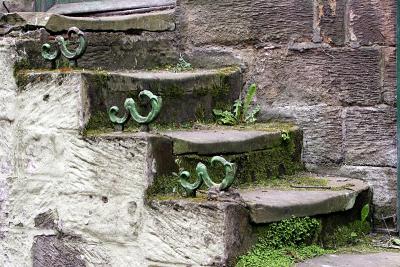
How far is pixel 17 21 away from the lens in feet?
13.0

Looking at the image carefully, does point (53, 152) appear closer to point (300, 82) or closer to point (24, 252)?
point (24, 252)

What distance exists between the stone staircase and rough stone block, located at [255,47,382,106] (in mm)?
317

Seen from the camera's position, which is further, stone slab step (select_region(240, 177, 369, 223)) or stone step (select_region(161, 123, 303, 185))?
stone step (select_region(161, 123, 303, 185))

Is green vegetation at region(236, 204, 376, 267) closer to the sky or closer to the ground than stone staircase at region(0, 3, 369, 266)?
closer to the ground

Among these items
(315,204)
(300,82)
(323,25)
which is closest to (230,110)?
(300,82)

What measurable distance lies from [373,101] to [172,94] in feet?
3.56

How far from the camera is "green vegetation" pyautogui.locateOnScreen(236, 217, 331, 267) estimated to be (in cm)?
319

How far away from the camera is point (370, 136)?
13.4 feet

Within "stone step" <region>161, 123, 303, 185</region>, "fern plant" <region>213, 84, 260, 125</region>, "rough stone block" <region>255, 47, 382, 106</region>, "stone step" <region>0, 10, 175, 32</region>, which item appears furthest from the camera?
"fern plant" <region>213, 84, 260, 125</region>

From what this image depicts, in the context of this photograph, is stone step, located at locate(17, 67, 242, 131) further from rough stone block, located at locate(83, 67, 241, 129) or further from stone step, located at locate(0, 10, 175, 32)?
stone step, located at locate(0, 10, 175, 32)

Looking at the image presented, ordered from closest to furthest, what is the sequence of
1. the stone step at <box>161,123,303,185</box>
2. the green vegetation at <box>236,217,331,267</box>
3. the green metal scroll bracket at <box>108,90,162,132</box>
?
the green vegetation at <box>236,217,331,267</box> < the green metal scroll bracket at <box>108,90,162,132</box> < the stone step at <box>161,123,303,185</box>

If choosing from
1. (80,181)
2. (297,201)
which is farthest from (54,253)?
(297,201)

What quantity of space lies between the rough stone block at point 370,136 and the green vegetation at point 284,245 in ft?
2.56

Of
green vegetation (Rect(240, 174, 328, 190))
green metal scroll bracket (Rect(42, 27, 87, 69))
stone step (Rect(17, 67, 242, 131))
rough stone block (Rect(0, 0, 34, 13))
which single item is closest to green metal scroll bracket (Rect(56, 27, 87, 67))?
green metal scroll bracket (Rect(42, 27, 87, 69))
